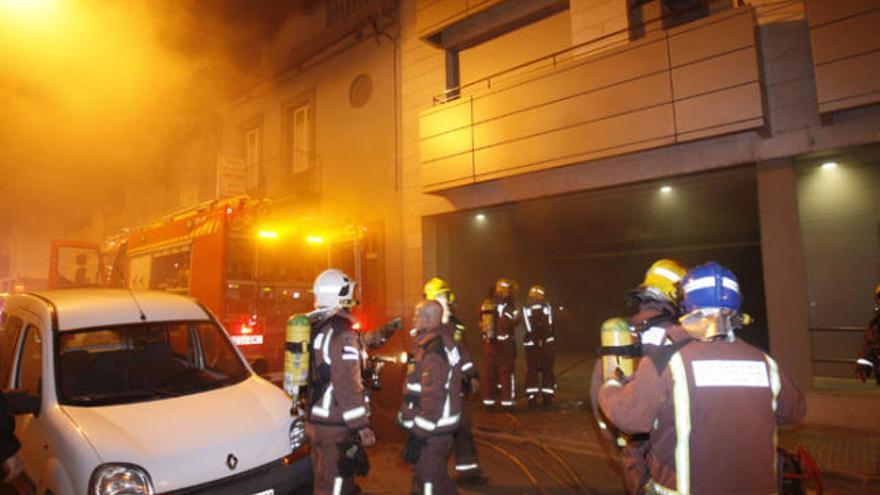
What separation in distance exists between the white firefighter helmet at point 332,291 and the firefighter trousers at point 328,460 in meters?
0.83

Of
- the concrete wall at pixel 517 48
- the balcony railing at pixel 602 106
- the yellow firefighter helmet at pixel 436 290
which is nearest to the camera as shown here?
the yellow firefighter helmet at pixel 436 290

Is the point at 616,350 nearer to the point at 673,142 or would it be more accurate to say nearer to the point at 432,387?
the point at 432,387

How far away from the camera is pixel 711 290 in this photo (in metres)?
2.11

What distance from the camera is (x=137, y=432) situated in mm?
2957

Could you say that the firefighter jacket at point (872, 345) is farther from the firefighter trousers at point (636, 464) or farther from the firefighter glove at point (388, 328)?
the firefighter glove at point (388, 328)

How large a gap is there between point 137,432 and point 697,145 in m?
8.20

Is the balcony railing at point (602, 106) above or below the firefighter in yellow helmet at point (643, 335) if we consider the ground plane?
above

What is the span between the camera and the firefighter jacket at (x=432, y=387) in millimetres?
3432

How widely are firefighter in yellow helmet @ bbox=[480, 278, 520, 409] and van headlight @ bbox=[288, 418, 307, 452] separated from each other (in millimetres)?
4770

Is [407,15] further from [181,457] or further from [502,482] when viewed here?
[181,457]

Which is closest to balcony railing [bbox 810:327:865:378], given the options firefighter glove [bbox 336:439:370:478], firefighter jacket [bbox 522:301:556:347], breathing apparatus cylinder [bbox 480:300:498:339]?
firefighter jacket [bbox 522:301:556:347]

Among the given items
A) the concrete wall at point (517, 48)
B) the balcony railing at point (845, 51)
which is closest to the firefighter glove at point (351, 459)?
the balcony railing at point (845, 51)

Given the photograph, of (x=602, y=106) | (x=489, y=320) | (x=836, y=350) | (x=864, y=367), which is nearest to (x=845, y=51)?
(x=602, y=106)

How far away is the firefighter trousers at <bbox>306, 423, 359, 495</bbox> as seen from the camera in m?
3.28
